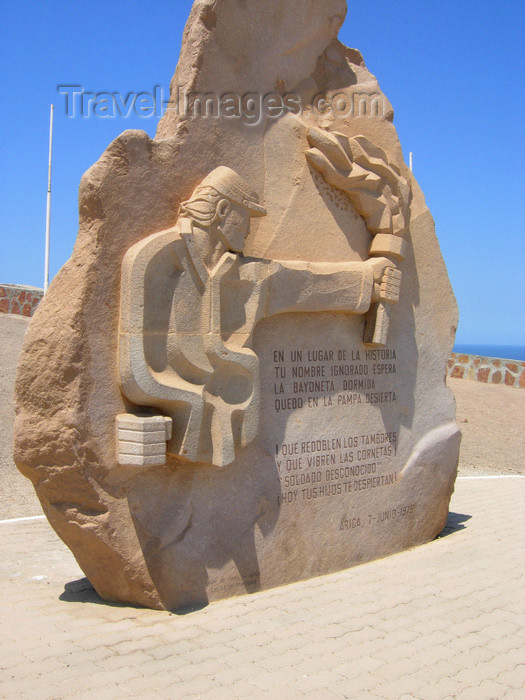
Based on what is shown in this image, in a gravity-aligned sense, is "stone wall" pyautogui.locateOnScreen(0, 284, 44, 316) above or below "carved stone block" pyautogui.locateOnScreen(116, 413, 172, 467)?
above

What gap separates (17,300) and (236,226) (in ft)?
34.0

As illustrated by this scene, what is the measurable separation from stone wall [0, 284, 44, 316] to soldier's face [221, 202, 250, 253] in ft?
32.9

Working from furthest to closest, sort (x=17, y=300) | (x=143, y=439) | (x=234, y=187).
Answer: (x=17, y=300) < (x=234, y=187) < (x=143, y=439)

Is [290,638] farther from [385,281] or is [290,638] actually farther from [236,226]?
[385,281]

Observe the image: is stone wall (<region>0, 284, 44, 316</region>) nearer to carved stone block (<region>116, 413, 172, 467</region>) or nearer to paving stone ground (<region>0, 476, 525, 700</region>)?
paving stone ground (<region>0, 476, 525, 700</region>)

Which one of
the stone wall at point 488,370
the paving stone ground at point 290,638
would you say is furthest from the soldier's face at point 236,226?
the stone wall at point 488,370

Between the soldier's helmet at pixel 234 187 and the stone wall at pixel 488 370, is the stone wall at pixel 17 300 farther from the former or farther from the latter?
the soldier's helmet at pixel 234 187

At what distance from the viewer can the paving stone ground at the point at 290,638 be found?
9.88 feet

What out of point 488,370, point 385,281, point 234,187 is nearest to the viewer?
point 234,187

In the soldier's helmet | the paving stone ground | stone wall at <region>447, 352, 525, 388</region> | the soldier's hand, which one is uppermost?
the soldier's helmet

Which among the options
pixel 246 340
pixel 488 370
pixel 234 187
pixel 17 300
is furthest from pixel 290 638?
pixel 488 370

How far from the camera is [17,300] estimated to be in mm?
13195

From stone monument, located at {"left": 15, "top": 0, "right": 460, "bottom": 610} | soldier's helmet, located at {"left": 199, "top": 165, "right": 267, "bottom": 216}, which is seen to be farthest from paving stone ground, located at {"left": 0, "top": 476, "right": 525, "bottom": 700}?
soldier's helmet, located at {"left": 199, "top": 165, "right": 267, "bottom": 216}

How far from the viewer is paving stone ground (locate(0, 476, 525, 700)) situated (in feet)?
9.88
